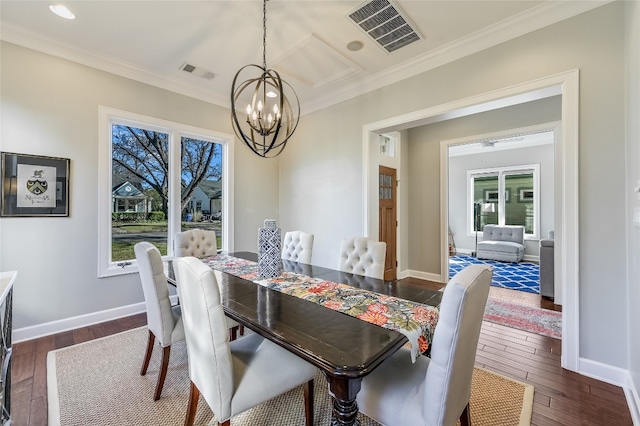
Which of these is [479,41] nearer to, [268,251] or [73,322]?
[268,251]

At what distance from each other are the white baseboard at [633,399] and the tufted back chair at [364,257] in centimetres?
168

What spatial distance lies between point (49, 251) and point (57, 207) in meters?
0.45

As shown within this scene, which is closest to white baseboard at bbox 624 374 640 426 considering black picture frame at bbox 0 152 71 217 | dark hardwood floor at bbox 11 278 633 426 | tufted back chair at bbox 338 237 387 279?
dark hardwood floor at bbox 11 278 633 426

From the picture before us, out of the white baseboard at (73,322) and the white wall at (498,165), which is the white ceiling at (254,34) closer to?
the white baseboard at (73,322)

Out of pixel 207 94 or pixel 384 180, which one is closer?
pixel 207 94

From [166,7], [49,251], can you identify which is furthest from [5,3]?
[49,251]

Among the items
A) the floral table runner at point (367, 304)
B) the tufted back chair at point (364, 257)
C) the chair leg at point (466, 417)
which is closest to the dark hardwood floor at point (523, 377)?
the chair leg at point (466, 417)

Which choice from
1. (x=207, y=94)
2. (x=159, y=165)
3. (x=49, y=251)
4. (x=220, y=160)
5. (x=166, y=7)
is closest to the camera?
(x=166, y=7)

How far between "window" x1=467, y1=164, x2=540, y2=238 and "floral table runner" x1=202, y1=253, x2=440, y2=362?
717cm

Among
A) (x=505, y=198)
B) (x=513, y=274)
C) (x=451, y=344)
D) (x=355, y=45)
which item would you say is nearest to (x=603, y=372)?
(x=451, y=344)

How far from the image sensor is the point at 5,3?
2264 mm

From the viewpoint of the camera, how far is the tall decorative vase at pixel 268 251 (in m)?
2.14

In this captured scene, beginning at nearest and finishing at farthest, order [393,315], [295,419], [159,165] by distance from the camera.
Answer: [393,315] → [295,419] → [159,165]

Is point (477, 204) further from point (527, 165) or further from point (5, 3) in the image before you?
point (5, 3)
